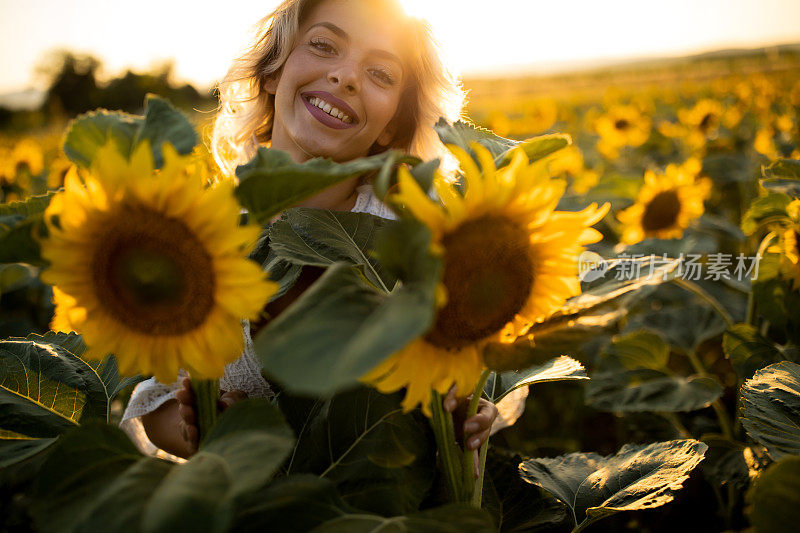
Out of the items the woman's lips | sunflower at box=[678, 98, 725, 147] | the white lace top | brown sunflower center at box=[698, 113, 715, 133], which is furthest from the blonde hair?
brown sunflower center at box=[698, 113, 715, 133]

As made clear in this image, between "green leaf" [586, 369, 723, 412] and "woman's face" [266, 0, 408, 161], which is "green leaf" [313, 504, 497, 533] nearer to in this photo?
"woman's face" [266, 0, 408, 161]

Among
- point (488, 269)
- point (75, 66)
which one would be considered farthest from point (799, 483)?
point (75, 66)

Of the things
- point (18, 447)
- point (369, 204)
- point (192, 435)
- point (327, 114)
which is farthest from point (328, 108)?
point (18, 447)

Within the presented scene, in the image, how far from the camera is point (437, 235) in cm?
59

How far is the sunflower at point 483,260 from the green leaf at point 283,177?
0.25ft

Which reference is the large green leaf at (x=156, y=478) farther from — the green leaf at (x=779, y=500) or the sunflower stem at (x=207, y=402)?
the green leaf at (x=779, y=500)

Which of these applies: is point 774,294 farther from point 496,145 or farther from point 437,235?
point 437,235

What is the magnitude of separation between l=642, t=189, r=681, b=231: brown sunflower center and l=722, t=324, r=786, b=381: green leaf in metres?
1.38

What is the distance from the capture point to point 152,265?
2.12ft

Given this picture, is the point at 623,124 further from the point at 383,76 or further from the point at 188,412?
the point at 188,412

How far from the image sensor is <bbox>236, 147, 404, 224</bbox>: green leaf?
0.58 metres

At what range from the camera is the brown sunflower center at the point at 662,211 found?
2811 millimetres

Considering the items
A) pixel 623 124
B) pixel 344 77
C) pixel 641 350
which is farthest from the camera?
pixel 623 124

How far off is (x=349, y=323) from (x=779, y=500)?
18.4 inches
